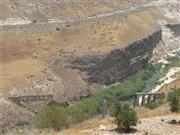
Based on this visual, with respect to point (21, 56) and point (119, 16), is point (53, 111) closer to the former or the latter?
point (21, 56)

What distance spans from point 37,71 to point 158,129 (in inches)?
2940

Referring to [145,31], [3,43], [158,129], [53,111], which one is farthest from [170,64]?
[158,129]

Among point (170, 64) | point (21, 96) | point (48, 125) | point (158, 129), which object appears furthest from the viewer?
point (170, 64)

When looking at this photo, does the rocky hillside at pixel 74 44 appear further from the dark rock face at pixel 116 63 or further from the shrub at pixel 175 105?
the shrub at pixel 175 105

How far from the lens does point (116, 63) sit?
398 ft

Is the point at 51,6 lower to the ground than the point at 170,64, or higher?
higher

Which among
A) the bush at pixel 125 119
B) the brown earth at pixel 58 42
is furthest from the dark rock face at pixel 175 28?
the bush at pixel 125 119

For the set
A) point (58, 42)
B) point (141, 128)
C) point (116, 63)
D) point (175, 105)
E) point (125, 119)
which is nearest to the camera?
point (125, 119)

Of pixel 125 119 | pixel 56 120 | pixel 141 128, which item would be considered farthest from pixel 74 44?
pixel 125 119

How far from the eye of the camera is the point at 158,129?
35094mm

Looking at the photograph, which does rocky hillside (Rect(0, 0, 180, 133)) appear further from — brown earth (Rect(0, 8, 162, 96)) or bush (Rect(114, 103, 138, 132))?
bush (Rect(114, 103, 138, 132))

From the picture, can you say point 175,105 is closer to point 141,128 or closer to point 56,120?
point 141,128

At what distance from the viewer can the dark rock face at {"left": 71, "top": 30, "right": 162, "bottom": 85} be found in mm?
117000

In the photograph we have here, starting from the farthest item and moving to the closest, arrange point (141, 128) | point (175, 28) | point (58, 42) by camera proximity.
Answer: point (175, 28)
point (58, 42)
point (141, 128)
